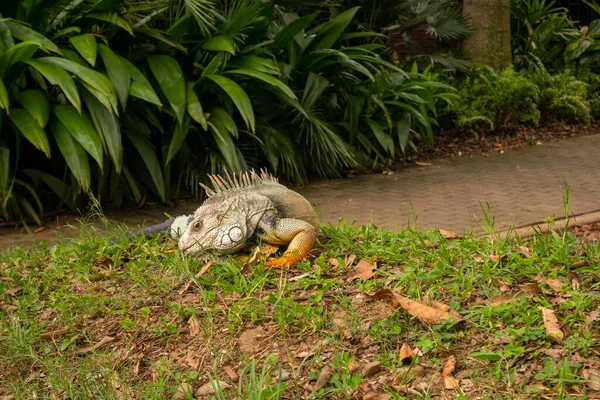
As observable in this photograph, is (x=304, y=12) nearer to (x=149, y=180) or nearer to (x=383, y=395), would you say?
(x=149, y=180)

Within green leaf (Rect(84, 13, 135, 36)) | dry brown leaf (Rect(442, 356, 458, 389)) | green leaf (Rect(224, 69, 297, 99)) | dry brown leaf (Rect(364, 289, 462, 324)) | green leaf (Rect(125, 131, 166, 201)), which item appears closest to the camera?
dry brown leaf (Rect(442, 356, 458, 389))

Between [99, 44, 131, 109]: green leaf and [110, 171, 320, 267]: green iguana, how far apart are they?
8.25 ft

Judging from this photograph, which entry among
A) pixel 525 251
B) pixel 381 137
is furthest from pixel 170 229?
pixel 381 137

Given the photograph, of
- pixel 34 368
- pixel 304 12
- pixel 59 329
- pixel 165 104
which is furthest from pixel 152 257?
pixel 304 12

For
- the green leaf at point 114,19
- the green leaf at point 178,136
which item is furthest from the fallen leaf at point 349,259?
the green leaf at point 114,19

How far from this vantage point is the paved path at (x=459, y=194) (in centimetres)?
644

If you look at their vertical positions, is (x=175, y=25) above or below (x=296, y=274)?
Result: above

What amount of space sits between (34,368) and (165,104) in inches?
155

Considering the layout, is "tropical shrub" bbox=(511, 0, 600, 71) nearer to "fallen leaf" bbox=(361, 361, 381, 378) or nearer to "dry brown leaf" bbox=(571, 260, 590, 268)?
"dry brown leaf" bbox=(571, 260, 590, 268)

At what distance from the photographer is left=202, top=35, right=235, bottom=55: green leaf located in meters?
6.89

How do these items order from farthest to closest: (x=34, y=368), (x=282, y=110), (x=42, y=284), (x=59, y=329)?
(x=282, y=110) < (x=42, y=284) < (x=59, y=329) < (x=34, y=368)

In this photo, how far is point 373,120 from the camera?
881 cm

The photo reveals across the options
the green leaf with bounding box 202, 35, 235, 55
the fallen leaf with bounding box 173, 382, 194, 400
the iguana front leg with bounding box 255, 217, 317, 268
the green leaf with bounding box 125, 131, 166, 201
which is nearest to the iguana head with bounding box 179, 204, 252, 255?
the iguana front leg with bounding box 255, 217, 317, 268

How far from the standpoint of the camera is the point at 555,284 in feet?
11.2
